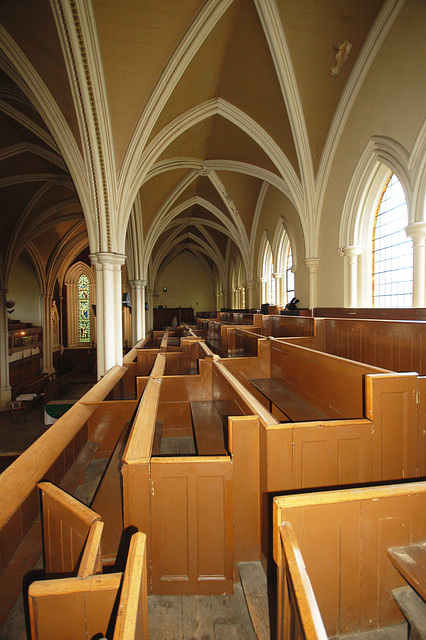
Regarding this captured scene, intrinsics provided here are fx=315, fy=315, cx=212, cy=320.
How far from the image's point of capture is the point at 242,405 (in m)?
2.45

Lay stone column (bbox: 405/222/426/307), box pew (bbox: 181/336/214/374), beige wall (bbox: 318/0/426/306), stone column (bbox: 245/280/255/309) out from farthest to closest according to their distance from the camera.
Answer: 1. stone column (bbox: 245/280/255/309)
2. box pew (bbox: 181/336/214/374)
3. stone column (bbox: 405/222/426/307)
4. beige wall (bbox: 318/0/426/306)

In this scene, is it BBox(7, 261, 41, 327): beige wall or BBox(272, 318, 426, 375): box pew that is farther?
BBox(7, 261, 41, 327): beige wall

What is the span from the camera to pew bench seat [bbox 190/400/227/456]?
2.69 m

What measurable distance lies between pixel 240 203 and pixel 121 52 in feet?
27.1

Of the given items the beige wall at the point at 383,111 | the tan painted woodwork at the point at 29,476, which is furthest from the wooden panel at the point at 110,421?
the beige wall at the point at 383,111

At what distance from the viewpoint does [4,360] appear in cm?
1248

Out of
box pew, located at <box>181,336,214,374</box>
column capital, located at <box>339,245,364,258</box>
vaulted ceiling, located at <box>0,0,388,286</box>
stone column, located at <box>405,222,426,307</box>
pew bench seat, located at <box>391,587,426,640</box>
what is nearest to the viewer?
pew bench seat, located at <box>391,587,426,640</box>

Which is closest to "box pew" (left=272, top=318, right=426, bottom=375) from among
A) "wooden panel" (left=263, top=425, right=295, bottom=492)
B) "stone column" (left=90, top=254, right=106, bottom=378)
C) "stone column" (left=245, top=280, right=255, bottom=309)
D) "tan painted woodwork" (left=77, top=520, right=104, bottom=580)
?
"wooden panel" (left=263, top=425, right=295, bottom=492)

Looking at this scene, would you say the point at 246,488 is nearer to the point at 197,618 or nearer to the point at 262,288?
the point at 197,618

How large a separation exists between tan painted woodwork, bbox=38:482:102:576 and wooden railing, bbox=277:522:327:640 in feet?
2.76

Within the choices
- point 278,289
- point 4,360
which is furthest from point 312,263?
point 4,360

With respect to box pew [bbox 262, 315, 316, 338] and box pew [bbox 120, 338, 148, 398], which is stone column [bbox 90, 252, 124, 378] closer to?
box pew [bbox 120, 338, 148, 398]

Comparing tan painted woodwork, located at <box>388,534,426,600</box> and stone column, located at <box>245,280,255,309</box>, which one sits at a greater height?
stone column, located at <box>245,280,255,309</box>

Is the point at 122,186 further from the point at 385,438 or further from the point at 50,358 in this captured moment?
the point at 50,358
